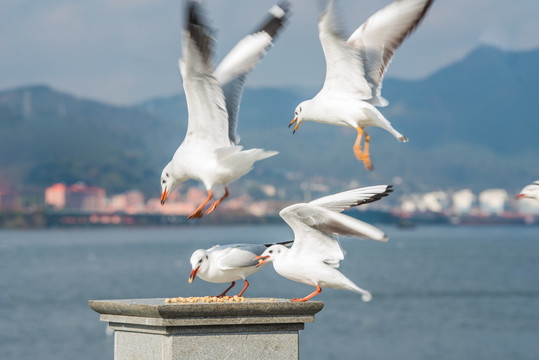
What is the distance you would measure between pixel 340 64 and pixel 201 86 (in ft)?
4.30

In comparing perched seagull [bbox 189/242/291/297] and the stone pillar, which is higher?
perched seagull [bbox 189/242/291/297]

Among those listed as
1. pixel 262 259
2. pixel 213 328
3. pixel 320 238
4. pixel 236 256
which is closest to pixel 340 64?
pixel 320 238

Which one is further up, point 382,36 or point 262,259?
point 382,36

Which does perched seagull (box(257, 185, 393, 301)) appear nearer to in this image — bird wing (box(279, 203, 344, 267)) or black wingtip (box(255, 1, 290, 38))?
bird wing (box(279, 203, 344, 267))

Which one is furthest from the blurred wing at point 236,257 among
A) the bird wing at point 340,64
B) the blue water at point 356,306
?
the blue water at point 356,306

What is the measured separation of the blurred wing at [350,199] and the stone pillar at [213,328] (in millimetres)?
790

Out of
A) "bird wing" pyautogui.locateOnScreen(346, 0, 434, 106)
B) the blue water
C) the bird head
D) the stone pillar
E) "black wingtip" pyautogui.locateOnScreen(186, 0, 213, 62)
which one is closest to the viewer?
A: the stone pillar

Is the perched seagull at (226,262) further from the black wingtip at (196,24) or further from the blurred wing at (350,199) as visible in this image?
the black wingtip at (196,24)

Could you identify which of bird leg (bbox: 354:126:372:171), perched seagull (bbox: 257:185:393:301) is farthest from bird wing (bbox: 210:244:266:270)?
bird leg (bbox: 354:126:372:171)

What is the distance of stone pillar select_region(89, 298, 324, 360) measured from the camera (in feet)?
25.2

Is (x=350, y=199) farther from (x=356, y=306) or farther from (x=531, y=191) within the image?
(x=356, y=306)

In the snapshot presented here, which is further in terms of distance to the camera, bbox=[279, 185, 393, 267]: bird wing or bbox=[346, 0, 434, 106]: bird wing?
bbox=[346, 0, 434, 106]: bird wing

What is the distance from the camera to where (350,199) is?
8.17 meters

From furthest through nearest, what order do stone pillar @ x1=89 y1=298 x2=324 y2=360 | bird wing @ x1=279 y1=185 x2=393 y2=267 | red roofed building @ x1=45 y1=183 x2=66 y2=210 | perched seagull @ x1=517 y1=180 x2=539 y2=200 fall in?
red roofed building @ x1=45 y1=183 x2=66 y2=210
perched seagull @ x1=517 y1=180 x2=539 y2=200
bird wing @ x1=279 y1=185 x2=393 y2=267
stone pillar @ x1=89 y1=298 x2=324 y2=360
